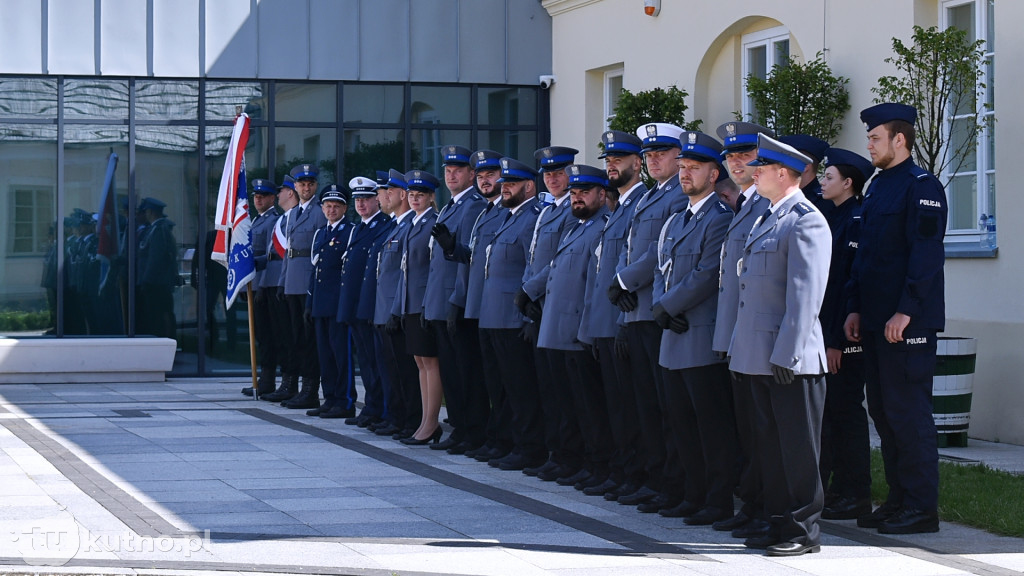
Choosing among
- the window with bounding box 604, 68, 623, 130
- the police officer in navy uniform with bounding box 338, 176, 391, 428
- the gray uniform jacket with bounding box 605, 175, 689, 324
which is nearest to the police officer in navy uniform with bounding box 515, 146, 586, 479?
the gray uniform jacket with bounding box 605, 175, 689, 324

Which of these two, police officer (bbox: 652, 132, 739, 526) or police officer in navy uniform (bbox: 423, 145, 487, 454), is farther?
police officer in navy uniform (bbox: 423, 145, 487, 454)

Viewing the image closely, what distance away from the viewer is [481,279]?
9633mm

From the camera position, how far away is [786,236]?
21.1ft

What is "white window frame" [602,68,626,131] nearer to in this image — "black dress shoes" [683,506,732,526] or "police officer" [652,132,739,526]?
"police officer" [652,132,739,526]

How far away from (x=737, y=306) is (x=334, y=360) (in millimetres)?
6523

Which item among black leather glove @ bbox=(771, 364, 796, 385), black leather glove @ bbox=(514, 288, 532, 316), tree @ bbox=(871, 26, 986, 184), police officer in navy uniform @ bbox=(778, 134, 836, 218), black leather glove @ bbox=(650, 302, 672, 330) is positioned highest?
tree @ bbox=(871, 26, 986, 184)

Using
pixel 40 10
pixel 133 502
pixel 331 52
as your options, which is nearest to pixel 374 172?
pixel 331 52

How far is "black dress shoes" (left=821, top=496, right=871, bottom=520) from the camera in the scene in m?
7.32

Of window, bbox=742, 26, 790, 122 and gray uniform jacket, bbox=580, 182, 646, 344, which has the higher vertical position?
window, bbox=742, 26, 790, 122

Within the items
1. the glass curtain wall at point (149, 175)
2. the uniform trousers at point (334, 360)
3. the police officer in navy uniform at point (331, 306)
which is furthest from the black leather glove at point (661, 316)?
the glass curtain wall at point (149, 175)

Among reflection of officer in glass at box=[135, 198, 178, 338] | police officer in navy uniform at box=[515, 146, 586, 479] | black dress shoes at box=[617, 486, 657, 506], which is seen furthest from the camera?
reflection of officer in glass at box=[135, 198, 178, 338]

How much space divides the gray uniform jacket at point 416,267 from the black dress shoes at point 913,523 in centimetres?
438

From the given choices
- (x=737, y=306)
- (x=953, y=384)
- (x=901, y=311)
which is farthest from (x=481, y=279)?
(x=901, y=311)

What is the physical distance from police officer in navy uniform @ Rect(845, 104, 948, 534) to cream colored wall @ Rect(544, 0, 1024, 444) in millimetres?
3516
